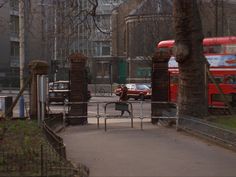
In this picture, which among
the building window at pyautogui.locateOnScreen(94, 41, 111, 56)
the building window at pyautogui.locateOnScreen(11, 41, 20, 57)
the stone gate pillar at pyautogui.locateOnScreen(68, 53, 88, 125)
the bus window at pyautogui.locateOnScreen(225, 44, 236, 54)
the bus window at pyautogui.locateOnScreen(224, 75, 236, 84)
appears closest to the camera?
the stone gate pillar at pyautogui.locateOnScreen(68, 53, 88, 125)

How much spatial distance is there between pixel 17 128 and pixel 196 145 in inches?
199

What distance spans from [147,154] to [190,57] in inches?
322

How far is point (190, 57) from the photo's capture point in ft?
70.4

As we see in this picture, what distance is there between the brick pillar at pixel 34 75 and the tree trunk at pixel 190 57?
5140 mm

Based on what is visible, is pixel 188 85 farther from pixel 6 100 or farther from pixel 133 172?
pixel 133 172

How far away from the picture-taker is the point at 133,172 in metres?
11.4

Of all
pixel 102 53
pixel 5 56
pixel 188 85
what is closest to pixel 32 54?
pixel 5 56

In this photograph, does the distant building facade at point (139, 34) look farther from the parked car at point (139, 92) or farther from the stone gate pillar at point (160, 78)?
the stone gate pillar at point (160, 78)

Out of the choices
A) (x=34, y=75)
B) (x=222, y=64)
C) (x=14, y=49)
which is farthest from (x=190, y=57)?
(x=14, y=49)

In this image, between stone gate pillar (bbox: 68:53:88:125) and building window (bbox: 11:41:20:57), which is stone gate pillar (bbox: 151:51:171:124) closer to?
stone gate pillar (bbox: 68:53:88:125)

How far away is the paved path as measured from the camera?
11.7 m

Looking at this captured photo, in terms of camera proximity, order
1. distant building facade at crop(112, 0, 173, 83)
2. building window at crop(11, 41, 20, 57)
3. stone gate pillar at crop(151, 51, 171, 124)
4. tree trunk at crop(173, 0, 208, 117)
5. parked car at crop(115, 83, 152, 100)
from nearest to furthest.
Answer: tree trunk at crop(173, 0, 208, 117), stone gate pillar at crop(151, 51, 171, 124), parked car at crop(115, 83, 152, 100), distant building facade at crop(112, 0, 173, 83), building window at crop(11, 41, 20, 57)

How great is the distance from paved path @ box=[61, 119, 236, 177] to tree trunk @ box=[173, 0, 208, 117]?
1662 millimetres

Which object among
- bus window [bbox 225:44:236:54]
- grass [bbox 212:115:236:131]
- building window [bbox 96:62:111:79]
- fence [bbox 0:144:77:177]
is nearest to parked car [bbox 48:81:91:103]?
bus window [bbox 225:44:236:54]
